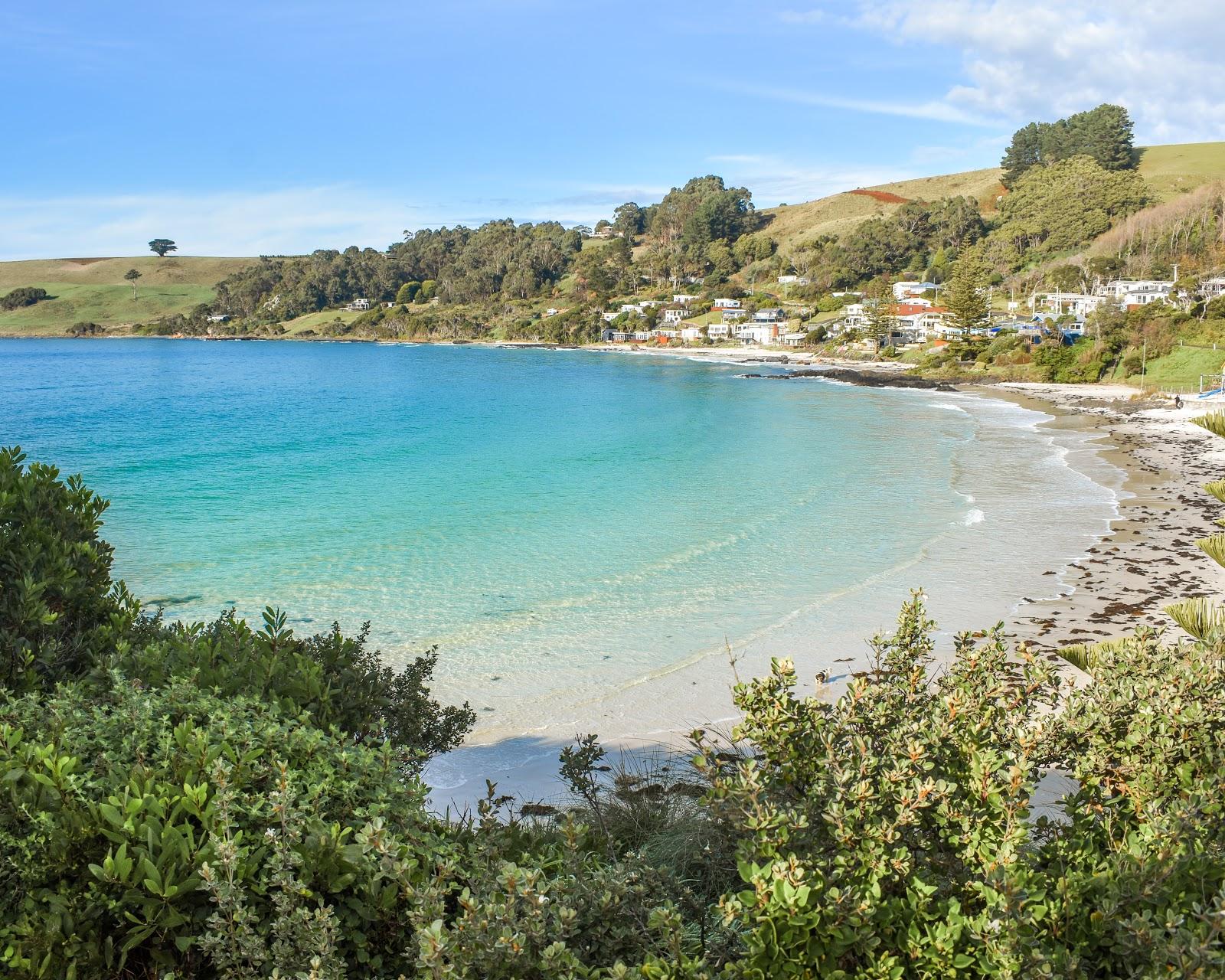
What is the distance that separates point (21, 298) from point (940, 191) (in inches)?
6747

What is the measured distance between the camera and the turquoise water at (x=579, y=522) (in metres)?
13.0

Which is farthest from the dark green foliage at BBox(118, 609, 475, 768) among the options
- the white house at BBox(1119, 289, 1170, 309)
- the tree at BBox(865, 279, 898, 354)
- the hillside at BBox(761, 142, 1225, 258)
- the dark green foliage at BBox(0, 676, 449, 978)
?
the hillside at BBox(761, 142, 1225, 258)

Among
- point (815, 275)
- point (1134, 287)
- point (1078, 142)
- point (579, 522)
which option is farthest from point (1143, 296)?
point (579, 522)

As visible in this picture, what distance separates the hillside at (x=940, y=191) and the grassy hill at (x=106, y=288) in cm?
11249

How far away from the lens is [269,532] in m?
19.8

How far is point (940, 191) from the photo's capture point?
495ft

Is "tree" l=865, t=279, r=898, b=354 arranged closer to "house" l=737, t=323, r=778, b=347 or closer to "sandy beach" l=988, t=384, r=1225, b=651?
"house" l=737, t=323, r=778, b=347

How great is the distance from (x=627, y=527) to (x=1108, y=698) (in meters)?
16.6

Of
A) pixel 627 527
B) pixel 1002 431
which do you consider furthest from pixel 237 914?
pixel 1002 431

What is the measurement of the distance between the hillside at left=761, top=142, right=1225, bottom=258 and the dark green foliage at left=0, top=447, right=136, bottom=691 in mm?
128175

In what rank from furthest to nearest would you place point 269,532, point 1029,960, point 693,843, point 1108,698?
point 269,532 → point 693,843 → point 1108,698 → point 1029,960

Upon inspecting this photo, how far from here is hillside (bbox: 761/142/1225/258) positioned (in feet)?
388

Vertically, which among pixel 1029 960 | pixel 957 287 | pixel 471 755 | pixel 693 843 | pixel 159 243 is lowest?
pixel 471 755

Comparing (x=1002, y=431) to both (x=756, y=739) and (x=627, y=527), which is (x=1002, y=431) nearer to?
(x=627, y=527)
